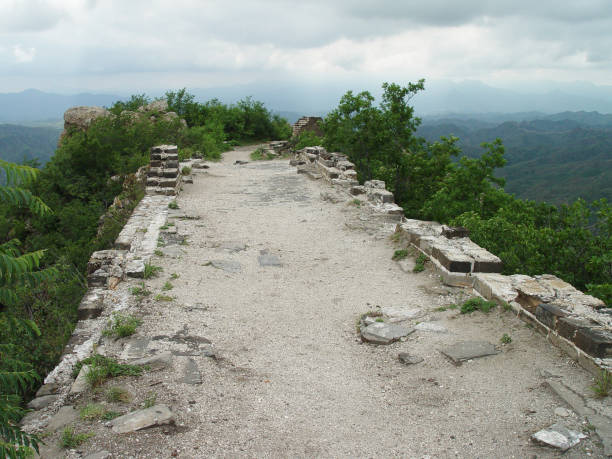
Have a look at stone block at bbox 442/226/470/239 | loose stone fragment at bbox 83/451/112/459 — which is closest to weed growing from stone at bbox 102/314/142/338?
loose stone fragment at bbox 83/451/112/459

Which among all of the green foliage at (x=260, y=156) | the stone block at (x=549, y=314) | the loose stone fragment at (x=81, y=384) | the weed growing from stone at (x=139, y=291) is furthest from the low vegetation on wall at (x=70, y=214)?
the stone block at (x=549, y=314)

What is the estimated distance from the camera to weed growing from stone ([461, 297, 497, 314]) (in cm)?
496

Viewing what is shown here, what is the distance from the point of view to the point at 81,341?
4613 millimetres

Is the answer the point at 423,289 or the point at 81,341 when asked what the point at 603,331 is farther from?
the point at 81,341

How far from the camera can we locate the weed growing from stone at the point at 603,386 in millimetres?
3211

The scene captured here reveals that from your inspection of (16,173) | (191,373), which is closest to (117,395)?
(191,373)

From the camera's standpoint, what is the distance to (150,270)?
19.6 ft

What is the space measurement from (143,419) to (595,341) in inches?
135

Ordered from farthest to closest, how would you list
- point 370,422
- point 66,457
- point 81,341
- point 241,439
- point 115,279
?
point 115,279
point 81,341
point 370,422
point 241,439
point 66,457

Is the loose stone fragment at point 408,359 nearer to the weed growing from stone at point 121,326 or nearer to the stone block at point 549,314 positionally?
the stone block at point 549,314

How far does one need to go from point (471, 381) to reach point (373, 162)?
1233cm

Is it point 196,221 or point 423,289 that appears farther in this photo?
point 196,221

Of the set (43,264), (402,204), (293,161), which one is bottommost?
(43,264)

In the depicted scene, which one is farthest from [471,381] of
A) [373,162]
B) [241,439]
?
[373,162]
